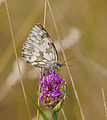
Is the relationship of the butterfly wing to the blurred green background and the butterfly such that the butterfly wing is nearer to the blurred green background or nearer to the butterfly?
the butterfly

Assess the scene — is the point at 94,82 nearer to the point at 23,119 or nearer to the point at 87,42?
the point at 87,42

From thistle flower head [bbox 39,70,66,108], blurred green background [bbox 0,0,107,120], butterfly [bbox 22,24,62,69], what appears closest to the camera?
thistle flower head [bbox 39,70,66,108]

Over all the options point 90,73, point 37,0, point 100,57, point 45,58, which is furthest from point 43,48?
point 37,0

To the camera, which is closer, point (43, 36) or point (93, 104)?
point (43, 36)

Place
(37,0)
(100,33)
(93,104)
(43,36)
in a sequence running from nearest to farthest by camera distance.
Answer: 1. (43,36)
2. (93,104)
3. (100,33)
4. (37,0)

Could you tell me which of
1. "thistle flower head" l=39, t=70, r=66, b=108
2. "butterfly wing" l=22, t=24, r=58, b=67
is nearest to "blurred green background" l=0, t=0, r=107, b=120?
"butterfly wing" l=22, t=24, r=58, b=67

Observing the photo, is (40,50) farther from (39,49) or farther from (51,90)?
(51,90)

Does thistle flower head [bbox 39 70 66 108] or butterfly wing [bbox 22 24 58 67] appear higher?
butterfly wing [bbox 22 24 58 67]

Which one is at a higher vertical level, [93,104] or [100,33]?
[100,33]
